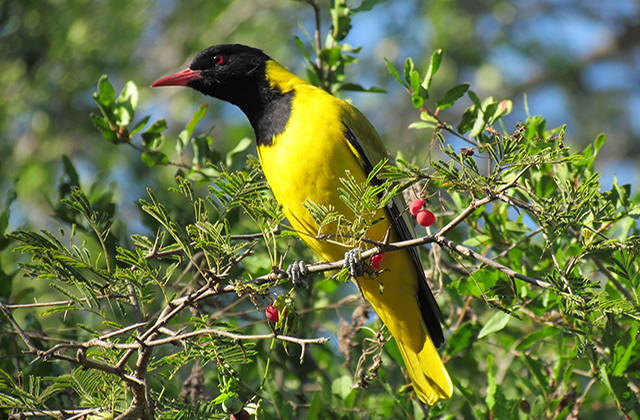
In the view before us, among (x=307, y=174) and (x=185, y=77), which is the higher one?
(x=185, y=77)

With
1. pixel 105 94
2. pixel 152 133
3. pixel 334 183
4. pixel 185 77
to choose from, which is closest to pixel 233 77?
pixel 185 77

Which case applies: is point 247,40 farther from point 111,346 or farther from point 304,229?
point 111,346

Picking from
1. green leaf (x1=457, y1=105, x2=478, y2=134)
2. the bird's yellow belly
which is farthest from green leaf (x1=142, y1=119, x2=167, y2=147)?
green leaf (x1=457, y1=105, x2=478, y2=134)

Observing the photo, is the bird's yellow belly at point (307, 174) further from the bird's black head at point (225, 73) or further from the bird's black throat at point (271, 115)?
the bird's black head at point (225, 73)

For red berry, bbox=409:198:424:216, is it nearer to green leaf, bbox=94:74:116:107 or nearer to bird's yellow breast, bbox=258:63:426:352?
bird's yellow breast, bbox=258:63:426:352

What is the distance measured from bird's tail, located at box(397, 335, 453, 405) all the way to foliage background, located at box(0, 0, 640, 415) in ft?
1.79

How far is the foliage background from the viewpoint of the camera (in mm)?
4859

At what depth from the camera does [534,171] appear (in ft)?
8.50

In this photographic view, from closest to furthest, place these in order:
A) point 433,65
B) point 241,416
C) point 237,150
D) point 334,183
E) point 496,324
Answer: point 241,416, point 496,324, point 334,183, point 433,65, point 237,150

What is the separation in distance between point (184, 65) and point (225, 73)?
11.2 feet

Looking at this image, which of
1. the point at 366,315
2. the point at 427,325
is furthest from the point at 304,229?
the point at 427,325

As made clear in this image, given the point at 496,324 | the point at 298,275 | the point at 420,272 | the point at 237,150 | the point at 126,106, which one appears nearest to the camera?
the point at 298,275

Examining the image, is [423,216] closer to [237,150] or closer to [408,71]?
[408,71]

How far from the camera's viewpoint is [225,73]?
10.8ft
